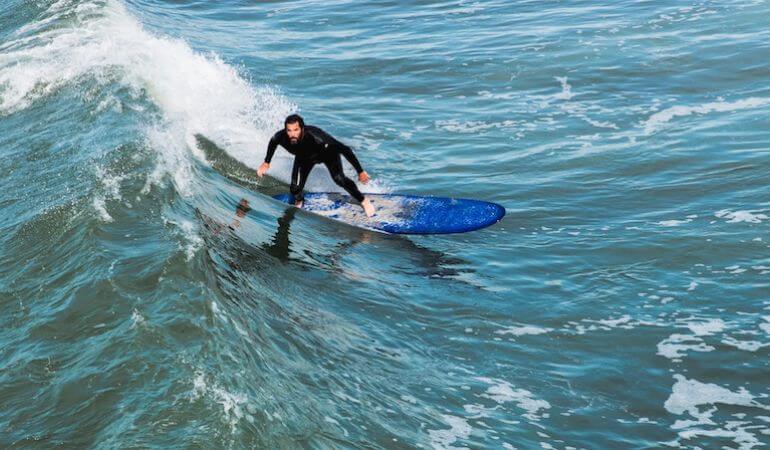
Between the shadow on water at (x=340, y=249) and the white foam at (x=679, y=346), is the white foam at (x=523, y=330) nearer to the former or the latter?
the white foam at (x=679, y=346)

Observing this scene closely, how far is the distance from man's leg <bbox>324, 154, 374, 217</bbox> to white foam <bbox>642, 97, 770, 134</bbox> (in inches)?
282

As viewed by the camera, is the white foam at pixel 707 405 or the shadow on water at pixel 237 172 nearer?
the white foam at pixel 707 405

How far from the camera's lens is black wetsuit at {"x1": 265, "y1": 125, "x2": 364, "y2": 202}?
43.0 feet

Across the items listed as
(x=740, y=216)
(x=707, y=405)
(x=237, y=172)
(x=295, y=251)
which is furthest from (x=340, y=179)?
(x=707, y=405)

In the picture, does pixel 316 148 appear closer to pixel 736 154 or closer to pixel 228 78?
pixel 736 154

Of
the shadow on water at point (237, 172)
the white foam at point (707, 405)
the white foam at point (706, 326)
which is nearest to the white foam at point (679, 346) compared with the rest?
the white foam at point (706, 326)

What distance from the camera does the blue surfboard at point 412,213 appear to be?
1299 cm

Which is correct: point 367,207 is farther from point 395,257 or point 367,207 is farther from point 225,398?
point 225,398

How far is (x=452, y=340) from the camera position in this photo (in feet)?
32.9

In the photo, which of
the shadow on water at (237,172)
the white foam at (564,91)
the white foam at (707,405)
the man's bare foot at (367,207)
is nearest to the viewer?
the white foam at (707,405)

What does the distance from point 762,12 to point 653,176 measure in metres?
13.2

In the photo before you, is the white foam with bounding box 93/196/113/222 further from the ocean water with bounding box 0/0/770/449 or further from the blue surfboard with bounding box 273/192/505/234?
the blue surfboard with bounding box 273/192/505/234

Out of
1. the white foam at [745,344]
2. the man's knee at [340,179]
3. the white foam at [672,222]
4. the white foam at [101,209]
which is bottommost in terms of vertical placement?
the white foam at [745,344]

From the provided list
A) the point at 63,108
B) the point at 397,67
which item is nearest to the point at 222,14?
the point at 397,67
